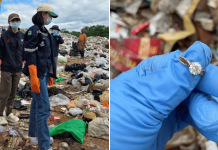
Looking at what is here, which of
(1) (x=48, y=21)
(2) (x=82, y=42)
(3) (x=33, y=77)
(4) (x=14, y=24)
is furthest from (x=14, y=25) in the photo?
(2) (x=82, y=42)

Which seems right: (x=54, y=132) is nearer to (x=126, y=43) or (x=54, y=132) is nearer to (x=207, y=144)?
(x=126, y=43)

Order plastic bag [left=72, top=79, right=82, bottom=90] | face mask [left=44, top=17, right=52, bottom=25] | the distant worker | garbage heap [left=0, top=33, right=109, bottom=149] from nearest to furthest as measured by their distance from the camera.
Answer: face mask [left=44, top=17, right=52, bottom=25]
garbage heap [left=0, top=33, right=109, bottom=149]
plastic bag [left=72, top=79, right=82, bottom=90]
the distant worker

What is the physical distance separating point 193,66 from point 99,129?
1.15m

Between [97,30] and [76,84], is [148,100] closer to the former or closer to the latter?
[76,84]

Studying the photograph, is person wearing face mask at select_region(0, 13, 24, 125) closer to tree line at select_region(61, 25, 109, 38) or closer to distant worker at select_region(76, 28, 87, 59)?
distant worker at select_region(76, 28, 87, 59)

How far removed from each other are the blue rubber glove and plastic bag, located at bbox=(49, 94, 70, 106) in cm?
161

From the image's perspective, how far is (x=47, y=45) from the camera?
1.22 metres

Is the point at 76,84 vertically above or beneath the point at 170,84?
beneath

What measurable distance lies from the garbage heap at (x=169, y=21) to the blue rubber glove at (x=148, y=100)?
1.98ft

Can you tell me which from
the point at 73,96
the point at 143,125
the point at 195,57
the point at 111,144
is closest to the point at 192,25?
the point at 195,57

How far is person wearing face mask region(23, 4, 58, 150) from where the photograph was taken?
1.15m

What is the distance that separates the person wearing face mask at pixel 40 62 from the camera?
3.78 ft

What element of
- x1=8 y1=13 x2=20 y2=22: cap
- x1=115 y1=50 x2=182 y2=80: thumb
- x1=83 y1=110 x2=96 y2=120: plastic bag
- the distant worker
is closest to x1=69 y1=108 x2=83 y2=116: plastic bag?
x1=83 y1=110 x2=96 y2=120: plastic bag

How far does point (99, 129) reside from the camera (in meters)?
1.73
